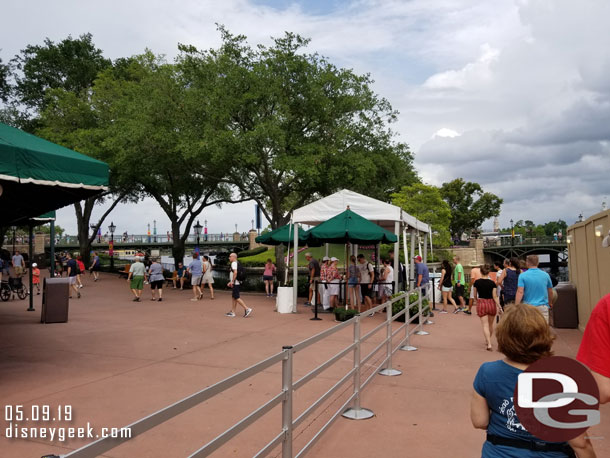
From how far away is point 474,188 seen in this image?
74812 mm

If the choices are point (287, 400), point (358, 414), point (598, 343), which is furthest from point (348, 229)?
point (598, 343)

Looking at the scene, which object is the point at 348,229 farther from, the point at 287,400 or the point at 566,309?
the point at 287,400

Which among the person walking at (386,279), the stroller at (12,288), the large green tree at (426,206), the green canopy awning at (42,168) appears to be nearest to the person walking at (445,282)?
the person walking at (386,279)

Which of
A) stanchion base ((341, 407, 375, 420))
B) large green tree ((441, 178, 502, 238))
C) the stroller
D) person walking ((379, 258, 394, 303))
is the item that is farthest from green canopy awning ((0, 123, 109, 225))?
large green tree ((441, 178, 502, 238))

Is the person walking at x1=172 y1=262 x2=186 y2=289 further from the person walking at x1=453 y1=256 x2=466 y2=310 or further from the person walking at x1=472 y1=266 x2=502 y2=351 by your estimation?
the person walking at x1=472 y1=266 x2=502 y2=351

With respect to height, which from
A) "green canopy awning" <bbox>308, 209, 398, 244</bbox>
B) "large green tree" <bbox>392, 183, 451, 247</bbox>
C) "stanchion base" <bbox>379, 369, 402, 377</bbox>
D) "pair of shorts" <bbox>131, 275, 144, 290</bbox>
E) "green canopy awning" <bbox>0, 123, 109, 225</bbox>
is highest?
"large green tree" <bbox>392, 183, 451, 247</bbox>

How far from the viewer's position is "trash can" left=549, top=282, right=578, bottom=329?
12.6 meters

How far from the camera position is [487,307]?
9609mm

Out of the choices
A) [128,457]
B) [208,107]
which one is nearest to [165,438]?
[128,457]

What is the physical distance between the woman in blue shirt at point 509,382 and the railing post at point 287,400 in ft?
4.80

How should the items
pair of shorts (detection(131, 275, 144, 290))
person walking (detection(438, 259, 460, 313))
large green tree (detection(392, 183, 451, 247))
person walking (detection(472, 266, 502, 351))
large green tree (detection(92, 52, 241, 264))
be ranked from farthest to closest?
large green tree (detection(392, 183, 451, 247)) < large green tree (detection(92, 52, 241, 264)) < pair of shorts (detection(131, 275, 144, 290)) < person walking (detection(438, 259, 460, 313)) < person walking (detection(472, 266, 502, 351))

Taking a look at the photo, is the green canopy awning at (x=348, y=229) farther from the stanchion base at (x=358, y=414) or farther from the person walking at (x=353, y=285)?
the stanchion base at (x=358, y=414)

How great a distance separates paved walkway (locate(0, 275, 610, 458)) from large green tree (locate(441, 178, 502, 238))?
2513 inches

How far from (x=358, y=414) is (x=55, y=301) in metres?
9.53
